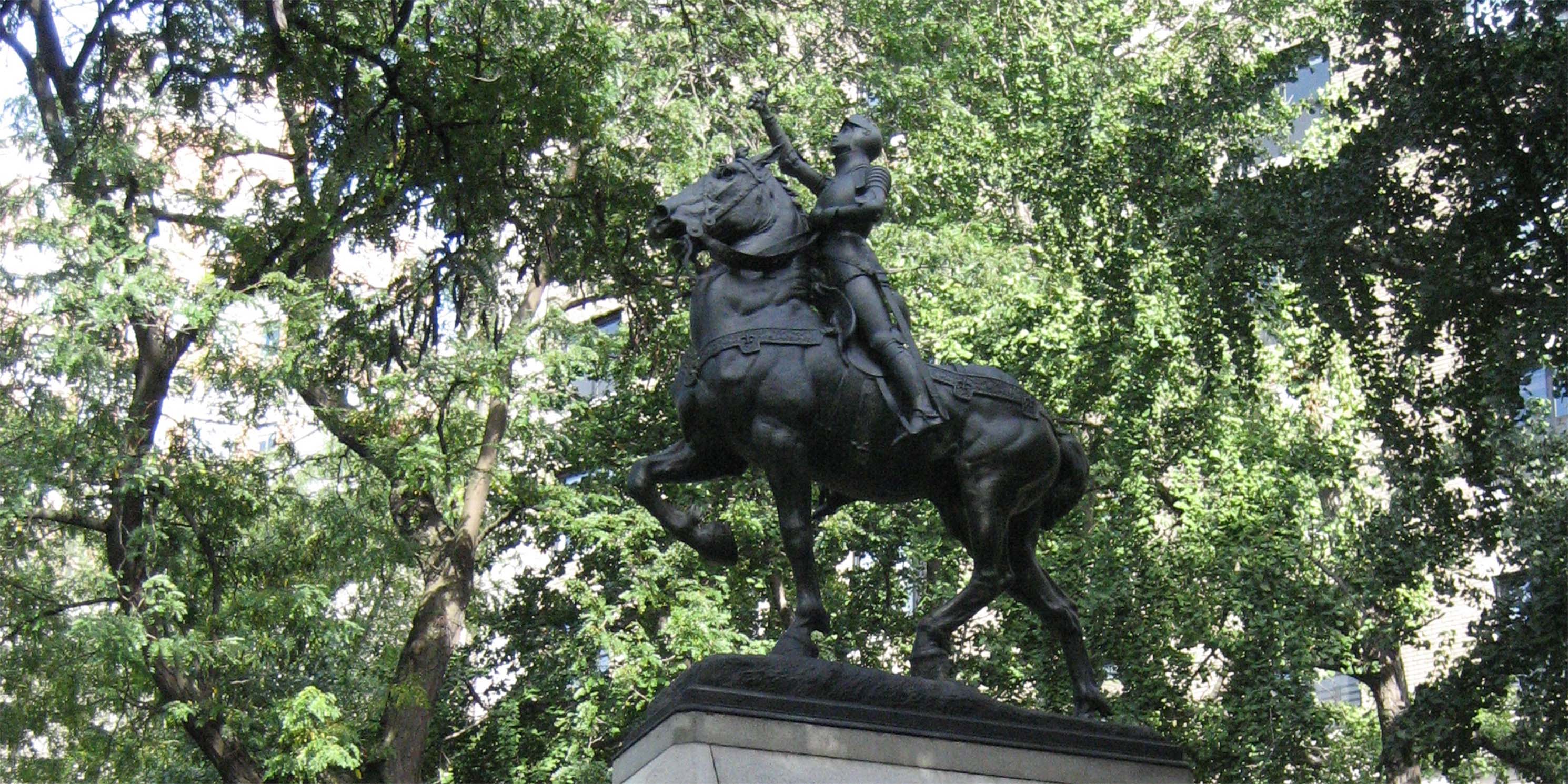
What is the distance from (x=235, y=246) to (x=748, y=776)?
35.0ft

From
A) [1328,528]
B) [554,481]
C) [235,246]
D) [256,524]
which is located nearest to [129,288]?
[235,246]

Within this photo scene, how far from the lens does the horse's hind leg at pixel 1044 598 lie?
31.3 ft

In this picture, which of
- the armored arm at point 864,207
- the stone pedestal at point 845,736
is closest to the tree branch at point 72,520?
the armored arm at point 864,207

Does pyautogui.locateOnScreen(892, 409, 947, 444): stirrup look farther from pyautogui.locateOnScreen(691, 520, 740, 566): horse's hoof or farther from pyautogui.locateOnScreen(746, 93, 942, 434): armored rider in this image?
pyautogui.locateOnScreen(691, 520, 740, 566): horse's hoof

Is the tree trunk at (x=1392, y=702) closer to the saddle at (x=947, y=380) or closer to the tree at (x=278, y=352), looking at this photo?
the saddle at (x=947, y=380)

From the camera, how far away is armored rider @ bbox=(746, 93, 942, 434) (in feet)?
28.9

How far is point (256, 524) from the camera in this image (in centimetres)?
1844

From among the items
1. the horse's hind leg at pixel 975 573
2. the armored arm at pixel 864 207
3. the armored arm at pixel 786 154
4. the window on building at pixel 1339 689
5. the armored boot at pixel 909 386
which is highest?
the window on building at pixel 1339 689

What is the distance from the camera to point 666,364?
1739cm

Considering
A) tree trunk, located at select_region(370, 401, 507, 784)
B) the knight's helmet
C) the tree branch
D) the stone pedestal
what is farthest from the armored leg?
tree trunk, located at select_region(370, 401, 507, 784)

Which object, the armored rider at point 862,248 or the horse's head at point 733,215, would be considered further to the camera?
the horse's head at point 733,215

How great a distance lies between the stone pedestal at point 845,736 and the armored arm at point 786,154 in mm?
2718

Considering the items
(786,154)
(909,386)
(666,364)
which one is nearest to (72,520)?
(666,364)

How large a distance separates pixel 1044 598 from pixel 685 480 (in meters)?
2.06
